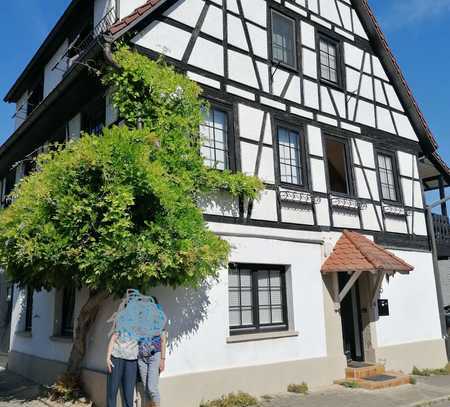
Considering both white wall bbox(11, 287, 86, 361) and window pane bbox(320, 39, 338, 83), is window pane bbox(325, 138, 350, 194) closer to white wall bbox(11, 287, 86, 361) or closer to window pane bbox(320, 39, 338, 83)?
window pane bbox(320, 39, 338, 83)

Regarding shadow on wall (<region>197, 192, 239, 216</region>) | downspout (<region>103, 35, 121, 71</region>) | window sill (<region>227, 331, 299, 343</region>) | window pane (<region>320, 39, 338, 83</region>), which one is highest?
window pane (<region>320, 39, 338, 83</region>)

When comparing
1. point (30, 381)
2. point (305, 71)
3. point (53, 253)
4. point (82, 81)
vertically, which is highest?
point (305, 71)

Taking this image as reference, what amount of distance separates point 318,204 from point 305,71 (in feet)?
10.7

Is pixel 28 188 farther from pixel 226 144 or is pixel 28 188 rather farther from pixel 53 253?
pixel 226 144

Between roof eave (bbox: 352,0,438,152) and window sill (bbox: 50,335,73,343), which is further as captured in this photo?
roof eave (bbox: 352,0,438,152)

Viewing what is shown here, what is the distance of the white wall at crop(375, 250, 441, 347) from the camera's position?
1167cm

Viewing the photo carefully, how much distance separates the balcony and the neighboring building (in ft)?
3.03

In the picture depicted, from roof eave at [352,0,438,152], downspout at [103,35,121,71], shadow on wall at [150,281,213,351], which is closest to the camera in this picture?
shadow on wall at [150,281,213,351]

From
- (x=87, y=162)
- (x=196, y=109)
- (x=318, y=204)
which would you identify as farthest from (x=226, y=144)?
(x=87, y=162)

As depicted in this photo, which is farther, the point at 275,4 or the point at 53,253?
the point at 275,4

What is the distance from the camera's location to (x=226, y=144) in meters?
9.65

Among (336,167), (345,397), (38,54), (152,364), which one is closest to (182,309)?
(152,364)

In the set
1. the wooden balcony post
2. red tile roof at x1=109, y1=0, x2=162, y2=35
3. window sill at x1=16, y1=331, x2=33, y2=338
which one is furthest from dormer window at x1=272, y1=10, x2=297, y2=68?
window sill at x1=16, y1=331, x2=33, y2=338

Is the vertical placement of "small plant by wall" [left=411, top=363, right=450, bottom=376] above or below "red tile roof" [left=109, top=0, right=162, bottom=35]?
below
